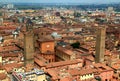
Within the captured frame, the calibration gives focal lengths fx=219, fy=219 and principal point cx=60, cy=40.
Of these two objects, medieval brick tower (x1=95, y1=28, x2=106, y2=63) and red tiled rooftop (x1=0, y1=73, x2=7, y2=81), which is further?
medieval brick tower (x1=95, y1=28, x2=106, y2=63)

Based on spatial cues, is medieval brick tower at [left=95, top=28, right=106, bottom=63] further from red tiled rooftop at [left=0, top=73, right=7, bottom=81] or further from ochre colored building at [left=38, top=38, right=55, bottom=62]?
red tiled rooftop at [left=0, top=73, right=7, bottom=81]

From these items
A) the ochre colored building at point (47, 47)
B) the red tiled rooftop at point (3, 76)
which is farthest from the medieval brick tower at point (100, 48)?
the red tiled rooftop at point (3, 76)

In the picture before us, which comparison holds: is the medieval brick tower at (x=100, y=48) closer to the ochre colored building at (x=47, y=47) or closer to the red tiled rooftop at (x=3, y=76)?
the ochre colored building at (x=47, y=47)

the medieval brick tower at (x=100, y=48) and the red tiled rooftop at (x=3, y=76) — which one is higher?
the medieval brick tower at (x=100, y=48)


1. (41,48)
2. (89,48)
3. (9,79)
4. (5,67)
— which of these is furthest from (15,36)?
(9,79)

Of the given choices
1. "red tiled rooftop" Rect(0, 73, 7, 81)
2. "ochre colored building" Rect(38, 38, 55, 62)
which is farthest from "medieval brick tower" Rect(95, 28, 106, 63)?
"red tiled rooftop" Rect(0, 73, 7, 81)

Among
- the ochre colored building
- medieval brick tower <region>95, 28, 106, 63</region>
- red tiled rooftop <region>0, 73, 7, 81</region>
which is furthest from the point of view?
the ochre colored building

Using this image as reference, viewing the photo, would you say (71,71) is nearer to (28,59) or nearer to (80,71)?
(80,71)

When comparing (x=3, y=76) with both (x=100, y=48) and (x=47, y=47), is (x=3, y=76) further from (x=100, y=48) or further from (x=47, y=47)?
(x=100, y=48)

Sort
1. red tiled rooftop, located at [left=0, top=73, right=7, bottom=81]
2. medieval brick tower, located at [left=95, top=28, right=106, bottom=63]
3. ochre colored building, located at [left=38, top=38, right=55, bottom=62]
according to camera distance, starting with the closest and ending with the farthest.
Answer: red tiled rooftop, located at [left=0, top=73, right=7, bottom=81]
medieval brick tower, located at [left=95, top=28, right=106, bottom=63]
ochre colored building, located at [left=38, top=38, right=55, bottom=62]

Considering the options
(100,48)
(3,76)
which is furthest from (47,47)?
(3,76)

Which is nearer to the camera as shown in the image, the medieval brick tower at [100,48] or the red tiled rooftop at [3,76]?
the red tiled rooftop at [3,76]
